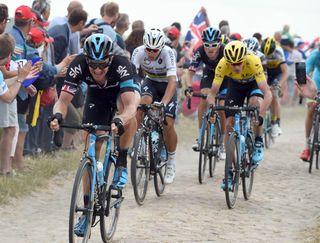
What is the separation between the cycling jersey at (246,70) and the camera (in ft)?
39.2

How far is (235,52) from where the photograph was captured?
38.0ft

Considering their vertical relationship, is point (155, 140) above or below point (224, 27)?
below

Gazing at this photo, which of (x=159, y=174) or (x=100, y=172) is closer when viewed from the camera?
(x=100, y=172)

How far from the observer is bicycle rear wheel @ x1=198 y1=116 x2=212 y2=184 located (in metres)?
12.8

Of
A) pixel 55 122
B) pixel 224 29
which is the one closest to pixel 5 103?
pixel 55 122

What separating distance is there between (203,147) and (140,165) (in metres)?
2.04

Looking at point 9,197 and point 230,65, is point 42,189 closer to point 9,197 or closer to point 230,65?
point 9,197

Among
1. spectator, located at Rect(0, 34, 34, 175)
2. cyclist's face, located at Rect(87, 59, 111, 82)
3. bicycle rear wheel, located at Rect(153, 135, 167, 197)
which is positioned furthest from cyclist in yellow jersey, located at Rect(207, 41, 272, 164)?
cyclist's face, located at Rect(87, 59, 111, 82)

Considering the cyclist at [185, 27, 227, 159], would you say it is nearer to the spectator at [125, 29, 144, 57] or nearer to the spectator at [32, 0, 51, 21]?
the spectator at [125, 29, 144, 57]

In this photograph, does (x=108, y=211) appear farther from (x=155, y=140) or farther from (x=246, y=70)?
(x=246, y=70)

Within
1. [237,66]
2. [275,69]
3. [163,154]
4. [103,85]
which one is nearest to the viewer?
[103,85]

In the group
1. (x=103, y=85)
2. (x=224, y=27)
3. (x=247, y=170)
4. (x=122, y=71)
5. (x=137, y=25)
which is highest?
(x=224, y=27)

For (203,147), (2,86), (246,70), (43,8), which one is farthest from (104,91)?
(43,8)

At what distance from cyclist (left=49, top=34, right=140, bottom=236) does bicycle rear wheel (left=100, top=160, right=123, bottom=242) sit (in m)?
0.17
